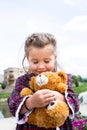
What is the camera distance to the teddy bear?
1.80m

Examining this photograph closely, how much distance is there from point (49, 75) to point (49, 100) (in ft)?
0.50

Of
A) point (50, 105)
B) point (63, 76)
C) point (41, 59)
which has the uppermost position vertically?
point (41, 59)

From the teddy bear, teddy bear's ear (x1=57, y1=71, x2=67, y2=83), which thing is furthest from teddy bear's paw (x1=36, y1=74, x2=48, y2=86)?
teddy bear's ear (x1=57, y1=71, x2=67, y2=83)

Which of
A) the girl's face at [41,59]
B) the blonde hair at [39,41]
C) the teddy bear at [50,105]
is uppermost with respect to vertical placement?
the blonde hair at [39,41]

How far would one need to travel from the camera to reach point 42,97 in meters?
1.77

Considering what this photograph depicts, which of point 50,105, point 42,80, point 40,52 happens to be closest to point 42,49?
point 40,52

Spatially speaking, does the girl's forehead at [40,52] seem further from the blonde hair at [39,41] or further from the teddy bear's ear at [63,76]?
the teddy bear's ear at [63,76]

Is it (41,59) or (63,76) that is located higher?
(41,59)

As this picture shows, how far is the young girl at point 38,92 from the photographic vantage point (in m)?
1.79

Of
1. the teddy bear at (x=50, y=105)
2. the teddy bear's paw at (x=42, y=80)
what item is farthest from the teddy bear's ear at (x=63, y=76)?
the teddy bear's paw at (x=42, y=80)

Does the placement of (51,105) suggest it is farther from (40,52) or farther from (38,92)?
(40,52)

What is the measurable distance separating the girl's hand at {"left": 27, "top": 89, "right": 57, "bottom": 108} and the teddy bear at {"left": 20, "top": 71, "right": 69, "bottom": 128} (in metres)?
0.03

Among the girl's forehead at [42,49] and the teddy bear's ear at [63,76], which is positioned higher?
the girl's forehead at [42,49]

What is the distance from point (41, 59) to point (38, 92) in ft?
0.59
